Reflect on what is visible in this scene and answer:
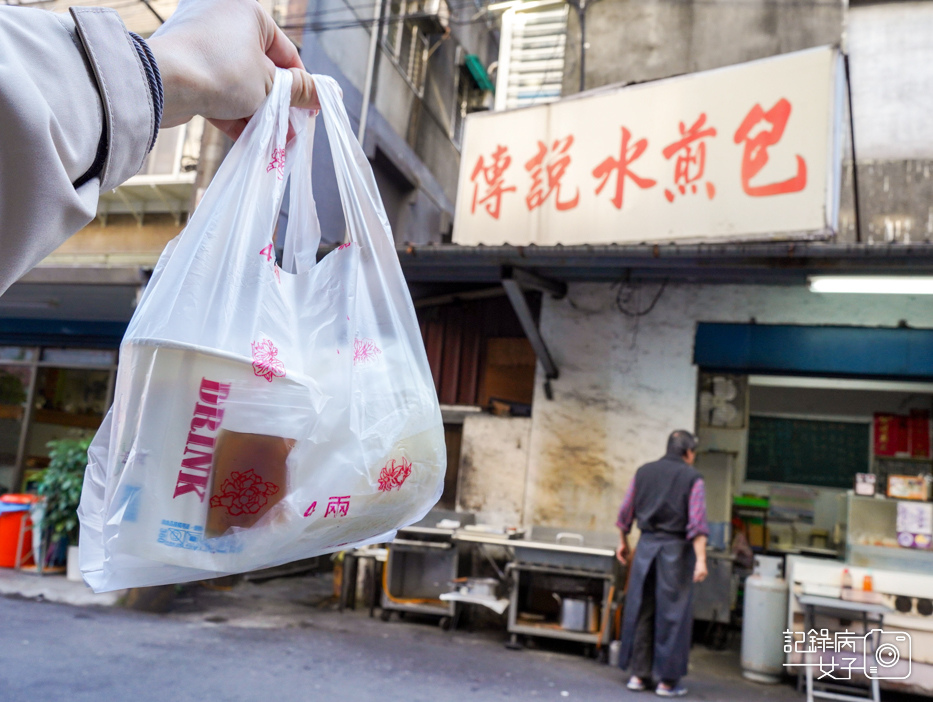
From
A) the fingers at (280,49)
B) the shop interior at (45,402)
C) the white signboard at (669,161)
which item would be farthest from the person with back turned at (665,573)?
the shop interior at (45,402)

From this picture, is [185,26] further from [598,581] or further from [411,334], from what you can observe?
[598,581]

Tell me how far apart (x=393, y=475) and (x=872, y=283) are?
6.46 meters

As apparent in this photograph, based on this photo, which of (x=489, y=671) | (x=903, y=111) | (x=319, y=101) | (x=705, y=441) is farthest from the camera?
(x=705, y=441)

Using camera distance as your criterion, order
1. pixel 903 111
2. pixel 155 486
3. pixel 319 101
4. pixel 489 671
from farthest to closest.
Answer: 1. pixel 903 111
2. pixel 489 671
3. pixel 319 101
4. pixel 155 486

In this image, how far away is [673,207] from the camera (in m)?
6.88

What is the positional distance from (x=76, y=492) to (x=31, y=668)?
3.15 metres

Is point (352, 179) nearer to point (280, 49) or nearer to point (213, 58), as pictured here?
point (280, 49)

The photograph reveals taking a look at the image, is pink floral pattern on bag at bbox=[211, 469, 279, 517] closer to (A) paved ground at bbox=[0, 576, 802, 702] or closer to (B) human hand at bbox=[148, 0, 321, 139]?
(B) human hand at bbox=[148, 0, 321, 139]

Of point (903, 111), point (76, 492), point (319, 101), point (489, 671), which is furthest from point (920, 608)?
point (76, 492)

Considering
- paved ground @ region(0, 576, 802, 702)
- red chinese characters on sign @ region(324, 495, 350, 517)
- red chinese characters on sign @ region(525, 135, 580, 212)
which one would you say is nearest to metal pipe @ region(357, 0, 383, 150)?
red chinese characters on sign @ region(525, 135, 580, 212)

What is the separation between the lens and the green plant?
7965 millimetres

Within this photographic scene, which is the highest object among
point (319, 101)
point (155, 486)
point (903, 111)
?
point (903, 111)

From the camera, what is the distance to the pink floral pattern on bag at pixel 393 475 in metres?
1.32

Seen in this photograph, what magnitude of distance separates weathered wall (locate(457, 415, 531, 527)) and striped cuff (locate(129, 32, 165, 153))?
780 centimetres
